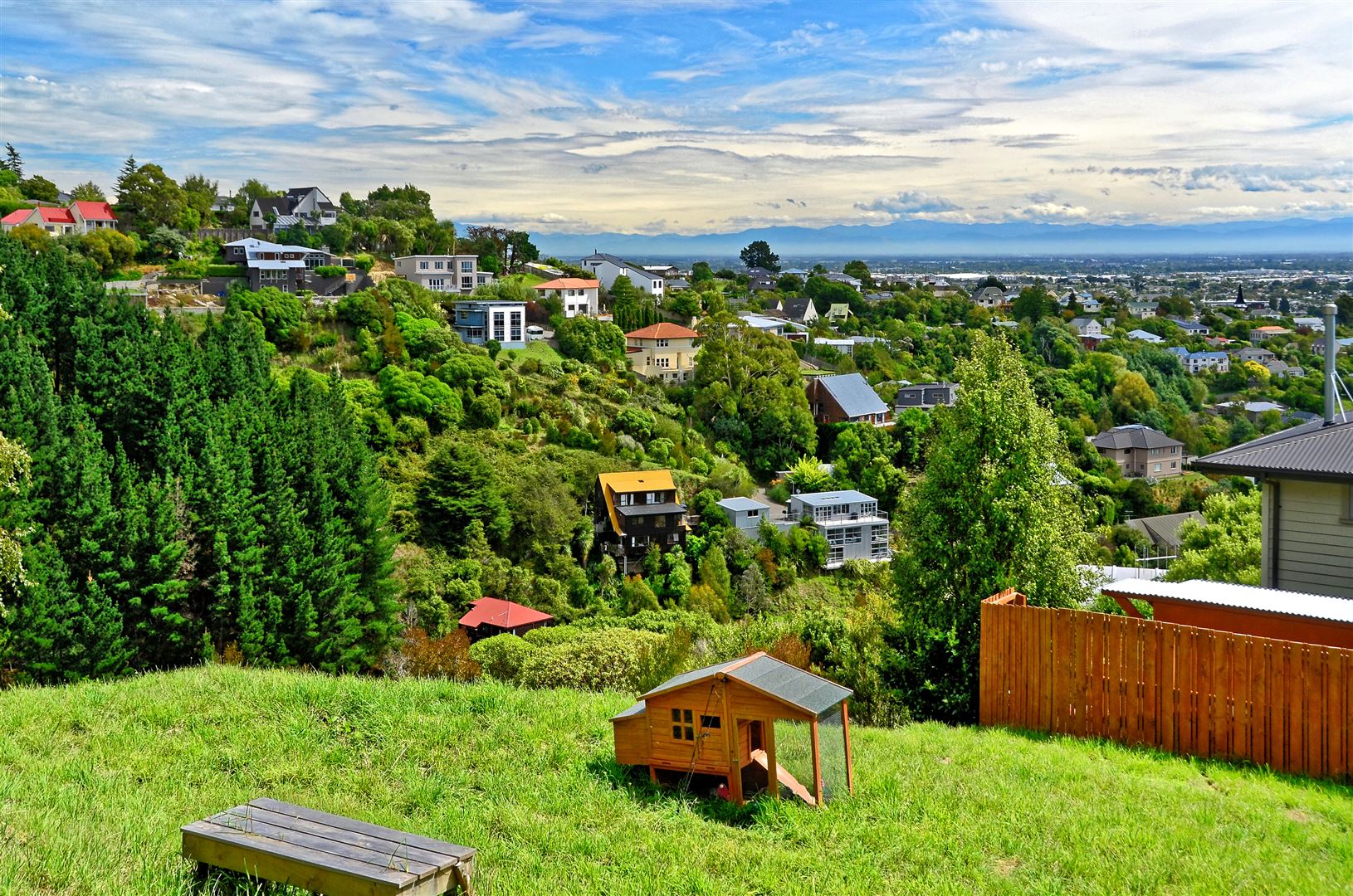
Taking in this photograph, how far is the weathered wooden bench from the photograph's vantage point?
13.3 ft

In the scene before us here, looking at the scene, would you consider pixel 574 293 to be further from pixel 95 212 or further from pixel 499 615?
pixel 499 615

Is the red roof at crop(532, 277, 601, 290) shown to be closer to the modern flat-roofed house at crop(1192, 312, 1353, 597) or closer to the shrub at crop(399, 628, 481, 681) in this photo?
the shrub at crop(399, 628, 481, 681)

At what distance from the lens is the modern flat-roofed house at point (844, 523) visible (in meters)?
42.8

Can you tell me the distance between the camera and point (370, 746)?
6.89 metres

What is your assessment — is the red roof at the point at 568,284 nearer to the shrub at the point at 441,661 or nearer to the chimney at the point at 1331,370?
the shrub at the point at 441,661

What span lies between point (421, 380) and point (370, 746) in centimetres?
3496

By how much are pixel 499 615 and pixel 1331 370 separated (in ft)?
76.6

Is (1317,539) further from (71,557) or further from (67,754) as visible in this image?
(71,557)

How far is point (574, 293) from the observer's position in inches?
2362

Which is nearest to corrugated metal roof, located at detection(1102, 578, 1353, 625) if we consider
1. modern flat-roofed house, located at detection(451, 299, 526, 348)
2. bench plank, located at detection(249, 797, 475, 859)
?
bench plank, located at detection(249, 797, 475, 859)

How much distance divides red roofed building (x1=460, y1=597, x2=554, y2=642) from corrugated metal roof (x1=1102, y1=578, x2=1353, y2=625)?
71.5 feet

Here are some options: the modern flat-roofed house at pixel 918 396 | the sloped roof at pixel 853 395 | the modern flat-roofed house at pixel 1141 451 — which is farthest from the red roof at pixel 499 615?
the modern flat-roofed house at pixel 1141 451

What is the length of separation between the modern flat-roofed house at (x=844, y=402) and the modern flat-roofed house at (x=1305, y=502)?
155 ft

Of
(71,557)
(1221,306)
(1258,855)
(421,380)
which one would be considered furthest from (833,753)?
(1221,306)
